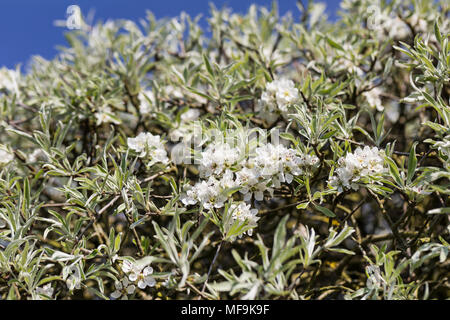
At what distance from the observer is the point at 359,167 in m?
1.39

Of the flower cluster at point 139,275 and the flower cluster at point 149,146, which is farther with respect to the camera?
the flower cluster at point 149,146

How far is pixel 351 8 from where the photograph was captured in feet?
9.15

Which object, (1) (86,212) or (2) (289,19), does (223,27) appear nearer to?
(2) (289,19)

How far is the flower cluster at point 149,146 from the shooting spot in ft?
5.84

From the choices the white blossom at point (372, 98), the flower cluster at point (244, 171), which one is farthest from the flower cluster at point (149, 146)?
the white blossom at point (372, 98)

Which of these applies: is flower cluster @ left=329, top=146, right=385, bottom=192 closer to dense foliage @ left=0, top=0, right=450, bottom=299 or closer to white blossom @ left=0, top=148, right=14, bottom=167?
dense foliage @ left=0, top=0, right=450, bottom=299

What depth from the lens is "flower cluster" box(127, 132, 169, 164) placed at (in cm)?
178

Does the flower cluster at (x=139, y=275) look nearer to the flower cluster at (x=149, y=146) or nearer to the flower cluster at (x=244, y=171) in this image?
the flower cluster at (x=244, y=171)

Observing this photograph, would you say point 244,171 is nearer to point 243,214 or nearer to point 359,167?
point 243,214

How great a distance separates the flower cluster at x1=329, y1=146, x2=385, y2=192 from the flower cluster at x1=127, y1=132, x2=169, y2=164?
0.79 metres

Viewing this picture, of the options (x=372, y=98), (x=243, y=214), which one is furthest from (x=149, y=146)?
(x=372, y=98)

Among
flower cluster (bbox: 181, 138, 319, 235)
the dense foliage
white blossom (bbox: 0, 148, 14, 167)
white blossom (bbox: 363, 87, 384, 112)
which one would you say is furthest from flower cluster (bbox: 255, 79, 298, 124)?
white blossom (bbox: 0, 148, 14, 167)

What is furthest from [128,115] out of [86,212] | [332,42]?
[332,42]

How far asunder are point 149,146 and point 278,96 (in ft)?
2.11
